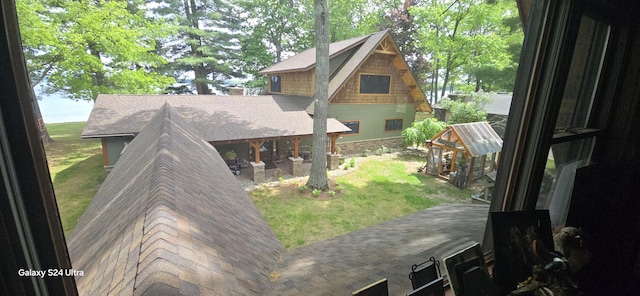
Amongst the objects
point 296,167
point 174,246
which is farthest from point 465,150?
point 174,246

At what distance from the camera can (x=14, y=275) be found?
0.80 m

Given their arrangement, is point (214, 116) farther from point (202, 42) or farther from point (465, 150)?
point (202, 42)

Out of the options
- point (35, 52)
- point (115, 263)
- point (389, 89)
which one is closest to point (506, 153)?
point (115, 263)

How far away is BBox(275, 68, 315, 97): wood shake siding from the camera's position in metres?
16.2

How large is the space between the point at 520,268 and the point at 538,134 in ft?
3.35

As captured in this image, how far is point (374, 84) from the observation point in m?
16.2

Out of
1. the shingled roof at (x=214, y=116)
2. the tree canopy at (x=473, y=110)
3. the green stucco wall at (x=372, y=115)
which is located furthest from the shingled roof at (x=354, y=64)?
the tree canopy at (x=473, y=110)

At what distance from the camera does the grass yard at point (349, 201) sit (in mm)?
7848

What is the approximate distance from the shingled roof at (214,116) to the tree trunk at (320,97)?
5.56 ft

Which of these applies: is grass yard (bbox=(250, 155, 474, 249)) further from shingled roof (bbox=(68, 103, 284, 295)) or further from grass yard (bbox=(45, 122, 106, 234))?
grass yard (bbox=(45, 122, 106, 234))

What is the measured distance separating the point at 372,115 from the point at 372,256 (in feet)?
47.2

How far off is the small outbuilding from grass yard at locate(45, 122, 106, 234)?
473 inches

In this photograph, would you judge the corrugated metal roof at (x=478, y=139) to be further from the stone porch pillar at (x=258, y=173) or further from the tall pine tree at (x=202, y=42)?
the tall pine tree at (x=202, y=42)

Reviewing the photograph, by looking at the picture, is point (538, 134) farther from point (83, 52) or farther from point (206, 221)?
point (83, 52)
